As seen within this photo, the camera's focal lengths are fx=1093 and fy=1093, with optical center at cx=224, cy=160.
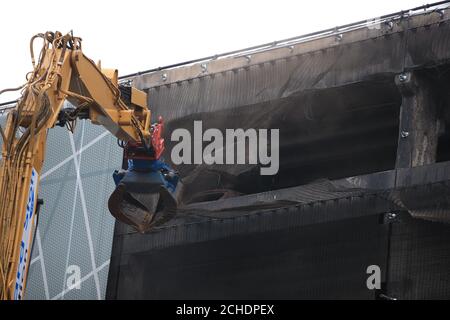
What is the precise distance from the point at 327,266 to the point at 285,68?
15.2 feet

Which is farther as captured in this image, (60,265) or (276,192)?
(60,265)

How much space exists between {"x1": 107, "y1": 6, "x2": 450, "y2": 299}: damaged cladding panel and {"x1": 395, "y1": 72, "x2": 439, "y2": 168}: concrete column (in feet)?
0.09

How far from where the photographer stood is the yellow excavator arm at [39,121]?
570 inches

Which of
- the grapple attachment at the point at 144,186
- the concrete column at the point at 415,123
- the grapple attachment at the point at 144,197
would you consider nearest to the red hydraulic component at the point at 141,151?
the grapple attachment at the point at 144,186

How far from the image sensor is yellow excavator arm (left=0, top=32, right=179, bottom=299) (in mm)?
14484

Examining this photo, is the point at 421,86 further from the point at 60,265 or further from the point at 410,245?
the point at 60,265

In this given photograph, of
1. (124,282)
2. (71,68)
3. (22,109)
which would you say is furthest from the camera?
(124,282)

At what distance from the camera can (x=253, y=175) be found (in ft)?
88.7

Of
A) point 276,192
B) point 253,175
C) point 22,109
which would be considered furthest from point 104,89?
point 253,175

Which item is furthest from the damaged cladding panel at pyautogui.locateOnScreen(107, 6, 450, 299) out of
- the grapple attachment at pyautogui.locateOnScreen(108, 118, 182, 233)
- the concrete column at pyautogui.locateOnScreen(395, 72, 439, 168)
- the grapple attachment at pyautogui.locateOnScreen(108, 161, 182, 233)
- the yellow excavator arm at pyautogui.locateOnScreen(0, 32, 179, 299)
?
the yellow excavator arm at pyautogui.locateOnScreen(0, 32, 179, 299)

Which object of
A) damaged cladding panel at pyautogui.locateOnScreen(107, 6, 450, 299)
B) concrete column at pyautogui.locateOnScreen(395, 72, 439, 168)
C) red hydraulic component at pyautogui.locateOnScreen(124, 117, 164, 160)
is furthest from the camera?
concrete column at pyautogui.locateOnScreen(395, 72, 439, 168)

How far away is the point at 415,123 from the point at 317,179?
451cm

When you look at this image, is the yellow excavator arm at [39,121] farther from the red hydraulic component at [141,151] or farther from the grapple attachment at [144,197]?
the grapple attachment at [144,197]

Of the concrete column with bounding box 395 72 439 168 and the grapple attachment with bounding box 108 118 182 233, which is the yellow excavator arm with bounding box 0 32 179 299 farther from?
Result: the concrete column with bounding box 395 72 439 168
